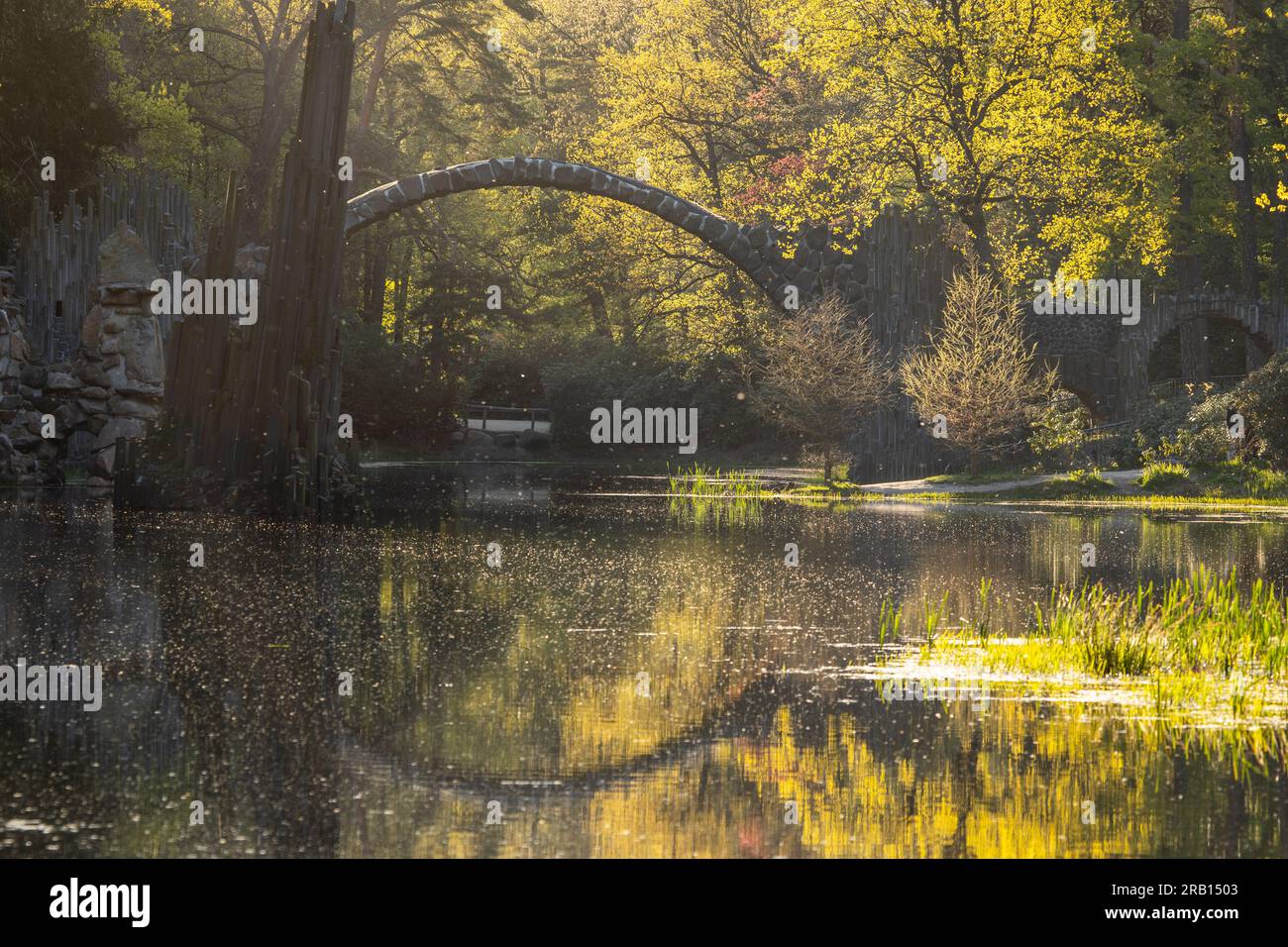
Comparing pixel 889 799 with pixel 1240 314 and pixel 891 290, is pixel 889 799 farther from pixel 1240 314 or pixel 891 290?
pixel 1240 314

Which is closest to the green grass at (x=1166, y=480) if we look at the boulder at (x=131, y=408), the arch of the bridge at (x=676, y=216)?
the arch of the bridge at (x=676, y=216)

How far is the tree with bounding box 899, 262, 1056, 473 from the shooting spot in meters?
32.8

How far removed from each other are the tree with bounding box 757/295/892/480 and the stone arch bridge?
2.71 ft

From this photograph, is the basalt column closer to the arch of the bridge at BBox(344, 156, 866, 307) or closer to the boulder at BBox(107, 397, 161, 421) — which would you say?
the boulder at BBox(107, 397, 161, 421)

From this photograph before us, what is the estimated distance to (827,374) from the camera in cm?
3444

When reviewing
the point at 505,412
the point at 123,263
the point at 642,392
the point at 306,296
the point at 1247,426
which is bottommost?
the point at 1247,426

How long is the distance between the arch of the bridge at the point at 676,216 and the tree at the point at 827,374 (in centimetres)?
159

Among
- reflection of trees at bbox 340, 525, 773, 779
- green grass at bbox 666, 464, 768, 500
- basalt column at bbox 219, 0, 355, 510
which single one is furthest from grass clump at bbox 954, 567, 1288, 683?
green grass at bbox 666, 464, 768, 500

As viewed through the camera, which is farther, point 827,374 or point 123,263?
point 827,374

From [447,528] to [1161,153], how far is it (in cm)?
2581

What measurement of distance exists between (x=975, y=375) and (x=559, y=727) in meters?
25.5

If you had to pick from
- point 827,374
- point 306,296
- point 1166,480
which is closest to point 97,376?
point 306,296

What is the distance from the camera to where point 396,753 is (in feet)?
25.6

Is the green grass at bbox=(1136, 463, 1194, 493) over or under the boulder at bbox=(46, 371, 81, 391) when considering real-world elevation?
under
